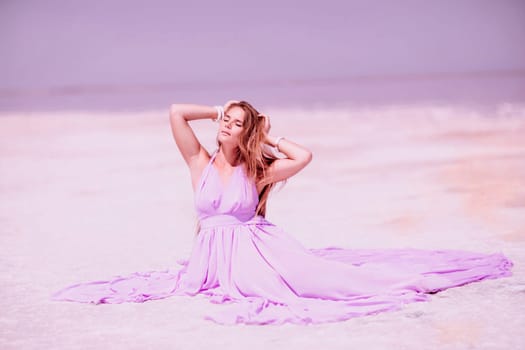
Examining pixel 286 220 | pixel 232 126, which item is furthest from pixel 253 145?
pixel 286 220

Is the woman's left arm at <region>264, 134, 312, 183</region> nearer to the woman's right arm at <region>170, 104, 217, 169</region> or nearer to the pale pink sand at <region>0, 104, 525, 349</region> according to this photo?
the woman's right arm at <region>170, 104, 217, 169</region>

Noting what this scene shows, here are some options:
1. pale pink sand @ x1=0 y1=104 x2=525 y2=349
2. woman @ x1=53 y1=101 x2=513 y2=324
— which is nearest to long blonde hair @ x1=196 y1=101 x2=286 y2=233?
woman @ x1=53 y1=101 x2=513 y2=324

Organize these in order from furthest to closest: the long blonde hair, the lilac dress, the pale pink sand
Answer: the long blonde hair, the lilac dress, the pale pink sand

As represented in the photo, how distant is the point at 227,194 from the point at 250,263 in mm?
327

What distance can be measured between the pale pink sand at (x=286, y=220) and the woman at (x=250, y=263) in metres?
0.12

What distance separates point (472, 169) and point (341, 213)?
216cm

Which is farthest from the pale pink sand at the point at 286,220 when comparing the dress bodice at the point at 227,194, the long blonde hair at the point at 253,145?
the long blonde hair at the point at 253,145

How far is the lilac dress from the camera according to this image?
12.0 ft

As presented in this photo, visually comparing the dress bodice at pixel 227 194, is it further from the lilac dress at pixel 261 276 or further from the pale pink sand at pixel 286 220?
the pale pink sand at pixel 286 220

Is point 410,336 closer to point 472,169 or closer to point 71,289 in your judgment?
point 71,289

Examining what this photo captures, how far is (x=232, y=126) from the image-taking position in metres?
3.92

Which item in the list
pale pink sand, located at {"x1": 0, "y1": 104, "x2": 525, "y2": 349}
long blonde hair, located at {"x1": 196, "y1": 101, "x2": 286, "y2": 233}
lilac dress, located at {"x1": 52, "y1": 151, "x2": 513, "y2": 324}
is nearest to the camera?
pale pink sand, located at {"x1": 0, "y1": 104, "x2": 525, "y2": 349}

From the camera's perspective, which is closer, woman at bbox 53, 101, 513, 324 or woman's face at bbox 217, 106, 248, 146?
woman at bbox 53, 101, 513, 324

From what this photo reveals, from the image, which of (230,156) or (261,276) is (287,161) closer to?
(230,156)
